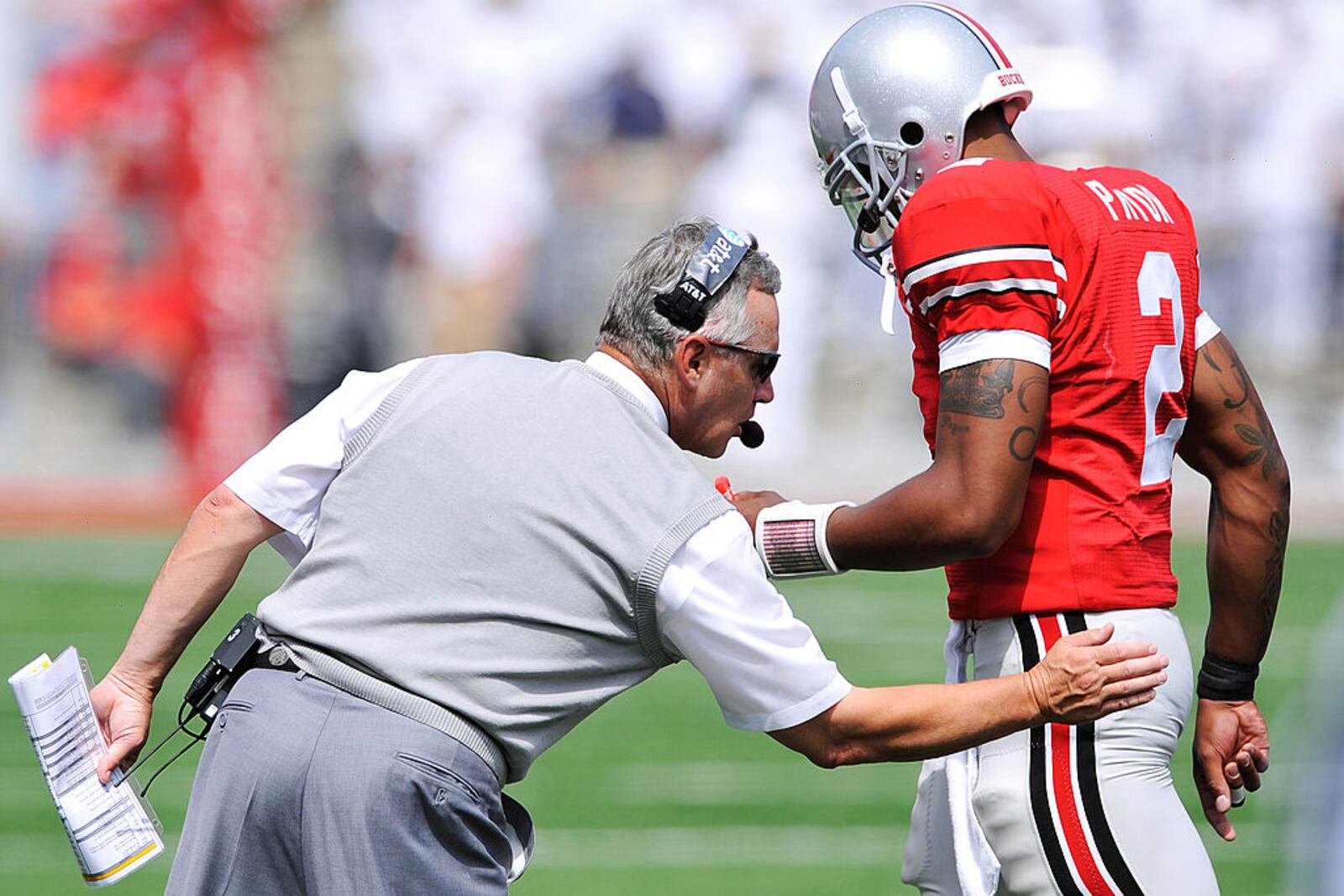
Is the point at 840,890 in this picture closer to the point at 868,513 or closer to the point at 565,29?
the point at 868,513

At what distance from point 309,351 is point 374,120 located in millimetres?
1713

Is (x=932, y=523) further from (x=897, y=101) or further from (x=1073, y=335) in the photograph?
(x=897, y=101)

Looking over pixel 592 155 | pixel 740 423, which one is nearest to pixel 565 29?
pixel 592 155

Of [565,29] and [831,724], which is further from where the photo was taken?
[565,29]

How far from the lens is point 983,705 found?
290 centimetres

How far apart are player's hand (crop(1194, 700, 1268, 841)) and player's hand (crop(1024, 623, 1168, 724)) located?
676 millimetres

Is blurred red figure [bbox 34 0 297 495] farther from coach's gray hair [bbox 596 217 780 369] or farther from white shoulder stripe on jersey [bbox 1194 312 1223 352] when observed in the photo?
white shoulder stripe on jersey [bbox 1194 312 1223 352]

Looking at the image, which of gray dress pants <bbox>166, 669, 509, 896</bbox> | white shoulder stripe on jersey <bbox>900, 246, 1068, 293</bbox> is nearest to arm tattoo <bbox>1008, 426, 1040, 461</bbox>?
white shoulder stripe on jersey <bbox>900, 246, 1068, 293</bbox>

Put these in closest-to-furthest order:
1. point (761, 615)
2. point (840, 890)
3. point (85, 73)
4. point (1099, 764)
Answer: point (761, 615), point (1099, 764), point (840, 890), point (85, 73)

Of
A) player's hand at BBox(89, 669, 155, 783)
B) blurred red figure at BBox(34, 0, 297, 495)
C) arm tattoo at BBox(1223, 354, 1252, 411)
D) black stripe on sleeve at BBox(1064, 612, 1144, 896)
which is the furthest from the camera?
blurred red figure at BBox(34, 0, 297, 495)

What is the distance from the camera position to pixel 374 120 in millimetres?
14297

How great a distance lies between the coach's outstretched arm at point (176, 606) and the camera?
3127 millimetres

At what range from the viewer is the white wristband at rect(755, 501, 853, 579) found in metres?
3.19

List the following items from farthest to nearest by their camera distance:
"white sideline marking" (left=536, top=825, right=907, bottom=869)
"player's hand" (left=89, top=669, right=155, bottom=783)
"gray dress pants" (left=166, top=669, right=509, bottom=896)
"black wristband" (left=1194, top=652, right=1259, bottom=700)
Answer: "white sideline marking" (left=536, top=825, right=907, bottom=869) → "black wristband" (left=1194, top=652, right=1259, bottom=700) → "player's hand" (left=89, top=669, right=155, bottom=783) → "gray dress pants" (left=166, top=669, right=509, bottom=896)
